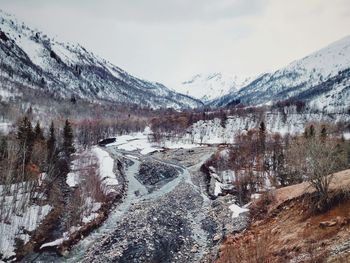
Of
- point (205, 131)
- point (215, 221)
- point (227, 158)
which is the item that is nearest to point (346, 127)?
point (205, 131)

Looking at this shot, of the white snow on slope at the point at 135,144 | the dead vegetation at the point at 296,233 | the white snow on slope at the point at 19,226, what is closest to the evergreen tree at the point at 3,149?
the white snow on slope at the point at 19,226

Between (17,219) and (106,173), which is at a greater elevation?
(106,173)

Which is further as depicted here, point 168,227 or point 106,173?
point 106,173

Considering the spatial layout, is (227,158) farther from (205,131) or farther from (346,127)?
(346,127)

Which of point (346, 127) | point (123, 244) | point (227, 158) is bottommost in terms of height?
point (123, 244)

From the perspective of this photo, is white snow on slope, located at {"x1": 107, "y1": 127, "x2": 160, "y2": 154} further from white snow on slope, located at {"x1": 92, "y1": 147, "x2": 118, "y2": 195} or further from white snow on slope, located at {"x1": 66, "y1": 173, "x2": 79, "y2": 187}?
white snow on slope, located at {"x1": 66, "y1": 173, "x2": 79, "y2": 187}

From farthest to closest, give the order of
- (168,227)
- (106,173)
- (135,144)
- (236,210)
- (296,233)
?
(135,144), (106,173), (236,210), (168,227), (296,233)

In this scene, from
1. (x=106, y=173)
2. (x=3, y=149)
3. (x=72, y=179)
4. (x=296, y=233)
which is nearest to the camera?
(x=296, y=233)

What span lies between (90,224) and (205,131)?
462 ft

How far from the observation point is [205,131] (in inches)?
7156

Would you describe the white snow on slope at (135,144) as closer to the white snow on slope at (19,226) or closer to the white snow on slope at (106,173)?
the white snow on slope at (106,173)

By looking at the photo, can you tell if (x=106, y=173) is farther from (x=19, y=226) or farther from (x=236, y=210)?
(x=236, y=210)

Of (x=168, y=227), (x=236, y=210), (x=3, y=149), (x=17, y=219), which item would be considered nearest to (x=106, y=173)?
(x=3, y=149)

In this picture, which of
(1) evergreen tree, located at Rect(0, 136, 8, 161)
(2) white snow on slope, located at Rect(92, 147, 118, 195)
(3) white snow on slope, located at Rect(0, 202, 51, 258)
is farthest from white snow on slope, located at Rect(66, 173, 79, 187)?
(3) white snow on slope, located at Rect(0, 202, 51, 258)
